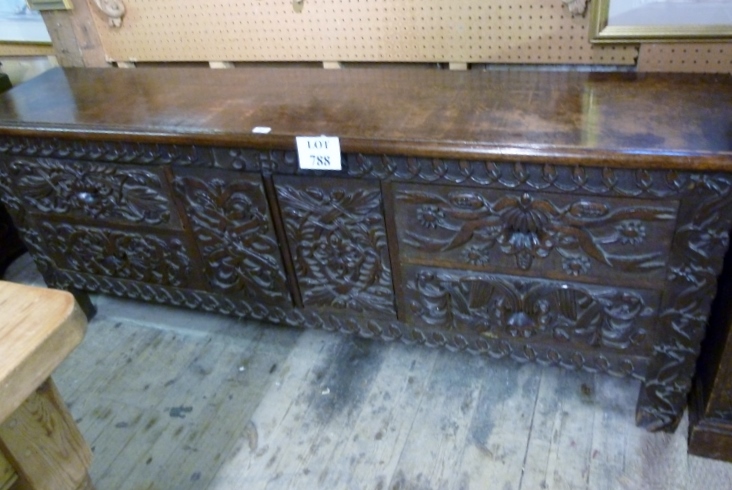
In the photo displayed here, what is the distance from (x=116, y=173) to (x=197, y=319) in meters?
0.60

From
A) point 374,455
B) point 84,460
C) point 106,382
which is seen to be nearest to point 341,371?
point 374,455

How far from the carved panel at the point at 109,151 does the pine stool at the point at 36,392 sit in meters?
0.70

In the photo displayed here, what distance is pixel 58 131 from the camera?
1.47 meters

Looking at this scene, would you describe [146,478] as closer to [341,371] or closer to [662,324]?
[341,371]

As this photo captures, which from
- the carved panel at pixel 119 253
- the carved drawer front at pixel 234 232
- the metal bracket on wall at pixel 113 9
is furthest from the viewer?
the metal bracket on wall at pixel 113 9

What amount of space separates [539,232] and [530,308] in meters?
0.21

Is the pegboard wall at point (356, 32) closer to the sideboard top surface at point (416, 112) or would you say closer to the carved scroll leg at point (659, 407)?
the sideboard top surface at point (416, 112)

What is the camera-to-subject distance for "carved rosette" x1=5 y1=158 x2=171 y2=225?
1.52 metres

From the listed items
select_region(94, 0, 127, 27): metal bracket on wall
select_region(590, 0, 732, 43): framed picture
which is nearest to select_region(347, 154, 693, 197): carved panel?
select_region(590, 0, 732, 43): framed picture

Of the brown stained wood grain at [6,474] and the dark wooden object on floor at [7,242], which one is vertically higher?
the brown stained wood grain at [6,474]

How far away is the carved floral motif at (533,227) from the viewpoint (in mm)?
1135

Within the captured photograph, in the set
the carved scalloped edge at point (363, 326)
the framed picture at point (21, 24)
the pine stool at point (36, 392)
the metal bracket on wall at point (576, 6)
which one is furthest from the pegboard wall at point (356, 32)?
the pine stool at point (36, 392)

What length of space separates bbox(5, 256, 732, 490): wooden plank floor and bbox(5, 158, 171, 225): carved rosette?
0.47m

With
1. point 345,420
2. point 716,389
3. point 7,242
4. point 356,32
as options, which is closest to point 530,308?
point 716,389
